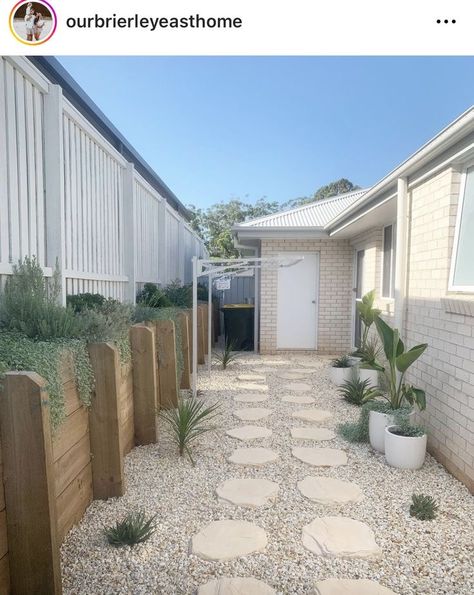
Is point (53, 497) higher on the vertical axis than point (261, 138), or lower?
lower

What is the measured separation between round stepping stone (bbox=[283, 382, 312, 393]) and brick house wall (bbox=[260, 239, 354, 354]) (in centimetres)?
265

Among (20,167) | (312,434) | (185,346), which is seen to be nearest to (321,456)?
(312,434)

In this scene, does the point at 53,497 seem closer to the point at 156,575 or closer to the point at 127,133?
the point at 156,575

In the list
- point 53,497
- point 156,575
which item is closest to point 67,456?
point 53,497

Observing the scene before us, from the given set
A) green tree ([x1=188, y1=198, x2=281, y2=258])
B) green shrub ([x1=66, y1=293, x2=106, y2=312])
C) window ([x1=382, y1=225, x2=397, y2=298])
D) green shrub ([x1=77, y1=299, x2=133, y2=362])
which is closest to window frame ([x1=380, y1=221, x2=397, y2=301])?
window ([x1=382, y1=225, x2=397, y2=298])

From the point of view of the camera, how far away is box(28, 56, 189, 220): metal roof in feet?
14.9

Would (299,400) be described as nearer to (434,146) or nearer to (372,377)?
(372,377)

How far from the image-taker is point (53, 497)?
167 cm

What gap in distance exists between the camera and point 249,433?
388 centimetres

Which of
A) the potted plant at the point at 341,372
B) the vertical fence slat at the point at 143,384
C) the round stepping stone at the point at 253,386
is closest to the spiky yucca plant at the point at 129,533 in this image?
the vertical fence slat at the point at 143,384

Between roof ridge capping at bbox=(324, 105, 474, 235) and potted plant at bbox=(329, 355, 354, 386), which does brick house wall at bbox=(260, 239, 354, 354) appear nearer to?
potted plant at bbox=(329, 355, 354, 386)

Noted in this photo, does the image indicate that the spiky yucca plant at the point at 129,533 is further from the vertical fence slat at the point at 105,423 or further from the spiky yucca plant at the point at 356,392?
the spiky yucca plant at the point at 356,392
